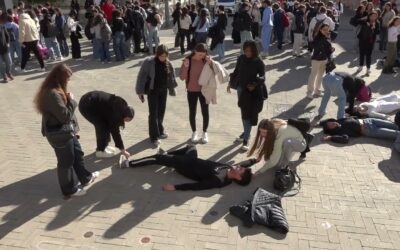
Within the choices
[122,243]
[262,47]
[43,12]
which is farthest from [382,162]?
[43,12]

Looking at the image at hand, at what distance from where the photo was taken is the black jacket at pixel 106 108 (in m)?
5.43

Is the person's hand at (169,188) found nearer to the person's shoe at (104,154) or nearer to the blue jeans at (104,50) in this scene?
the person's shoe at (104,154)

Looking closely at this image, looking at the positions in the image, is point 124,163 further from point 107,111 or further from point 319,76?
point 319,76

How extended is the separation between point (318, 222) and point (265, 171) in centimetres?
117

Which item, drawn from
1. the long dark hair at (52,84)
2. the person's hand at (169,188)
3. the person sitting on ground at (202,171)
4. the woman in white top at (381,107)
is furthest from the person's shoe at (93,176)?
the woman in white top at (381,107)

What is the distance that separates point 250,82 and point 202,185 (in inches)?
68.0

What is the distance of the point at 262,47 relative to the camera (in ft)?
42.4

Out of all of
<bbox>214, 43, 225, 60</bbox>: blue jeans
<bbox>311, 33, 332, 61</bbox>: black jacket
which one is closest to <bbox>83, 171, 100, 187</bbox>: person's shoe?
<bbox>311, 33, 332, 61</bbox>: black jacket

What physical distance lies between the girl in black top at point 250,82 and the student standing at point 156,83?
100 centimetres

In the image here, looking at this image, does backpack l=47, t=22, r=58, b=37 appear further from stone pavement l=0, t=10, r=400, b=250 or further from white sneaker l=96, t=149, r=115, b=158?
white sneaker l=96, t=149, r=115, b=158

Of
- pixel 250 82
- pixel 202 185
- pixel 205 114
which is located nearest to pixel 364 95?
pixel 250 82

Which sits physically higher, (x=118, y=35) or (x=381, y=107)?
(x=118, y=35)

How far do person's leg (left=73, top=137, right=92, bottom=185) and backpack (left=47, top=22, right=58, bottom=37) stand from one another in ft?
26.0

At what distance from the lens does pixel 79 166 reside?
5.18 metres
